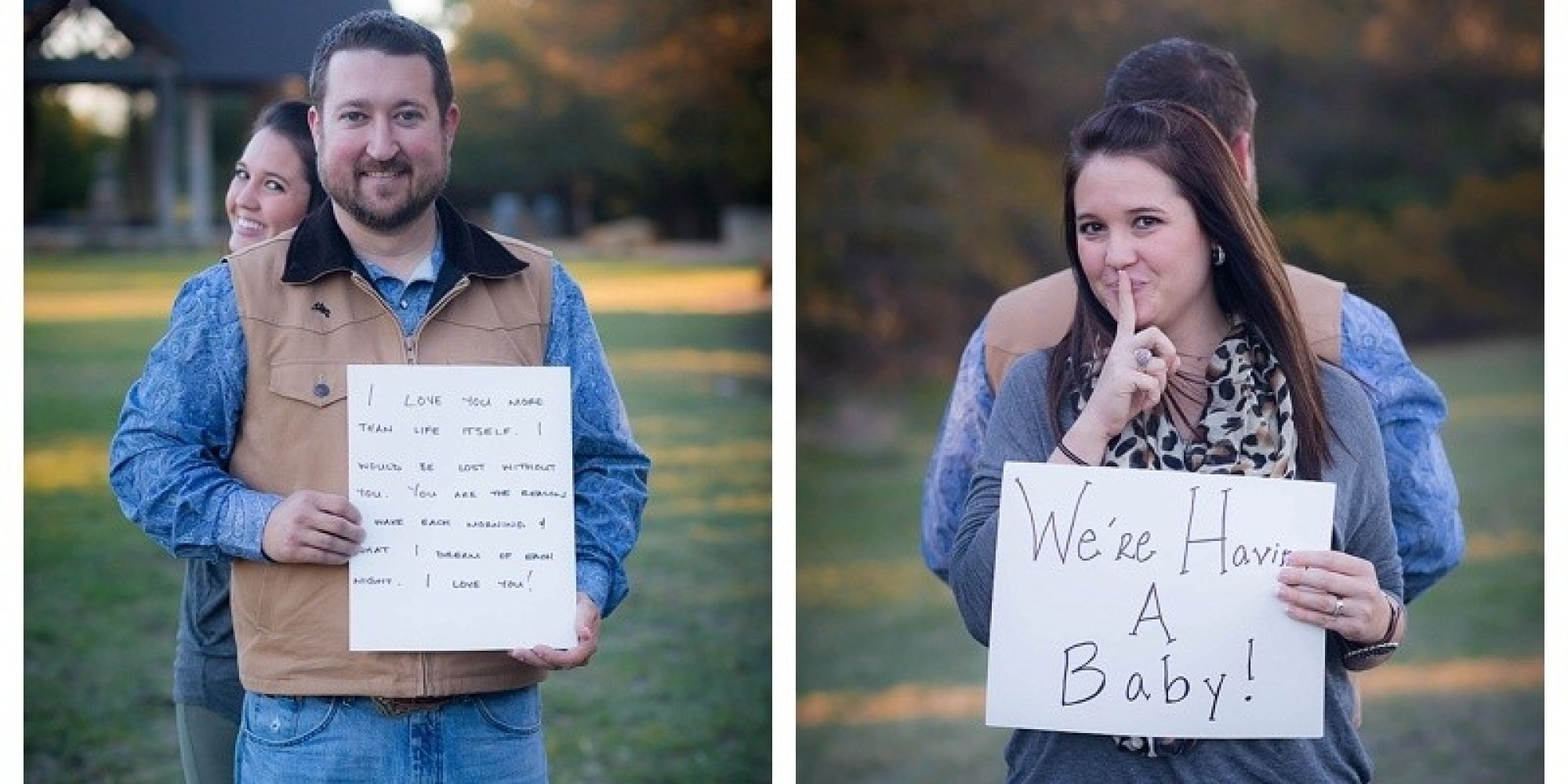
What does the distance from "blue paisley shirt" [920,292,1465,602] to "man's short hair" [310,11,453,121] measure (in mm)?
735

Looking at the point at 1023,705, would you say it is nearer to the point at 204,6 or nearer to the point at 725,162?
the point at 204,6

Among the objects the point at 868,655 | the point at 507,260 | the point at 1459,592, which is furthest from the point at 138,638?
the point at 1459,592

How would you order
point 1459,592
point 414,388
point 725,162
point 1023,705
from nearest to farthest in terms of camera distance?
point 1023,705
point 414,388
point 725,162
point 1459,592

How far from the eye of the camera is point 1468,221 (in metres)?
6.61

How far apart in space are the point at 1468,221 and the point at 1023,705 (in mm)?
5240

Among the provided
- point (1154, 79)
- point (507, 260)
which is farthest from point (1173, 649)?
point (507, 260)

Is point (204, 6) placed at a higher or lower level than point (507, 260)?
→ higher

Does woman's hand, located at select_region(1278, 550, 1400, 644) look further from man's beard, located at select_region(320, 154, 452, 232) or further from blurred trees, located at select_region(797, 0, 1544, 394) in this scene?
blurred trees, located at select_region(797, 0, 1544, 394)

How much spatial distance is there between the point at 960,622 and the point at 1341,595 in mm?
4360

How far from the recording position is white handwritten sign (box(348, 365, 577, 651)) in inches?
81.4

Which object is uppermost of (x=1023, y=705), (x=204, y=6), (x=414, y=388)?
(x=204, y=6)

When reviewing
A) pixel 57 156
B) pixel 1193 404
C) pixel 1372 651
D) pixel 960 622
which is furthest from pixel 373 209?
pixel 960 622

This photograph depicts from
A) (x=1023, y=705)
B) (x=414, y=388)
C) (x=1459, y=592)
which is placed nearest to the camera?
(x=1023, y=705)

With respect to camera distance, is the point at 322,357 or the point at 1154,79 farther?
the point at 1154,79
